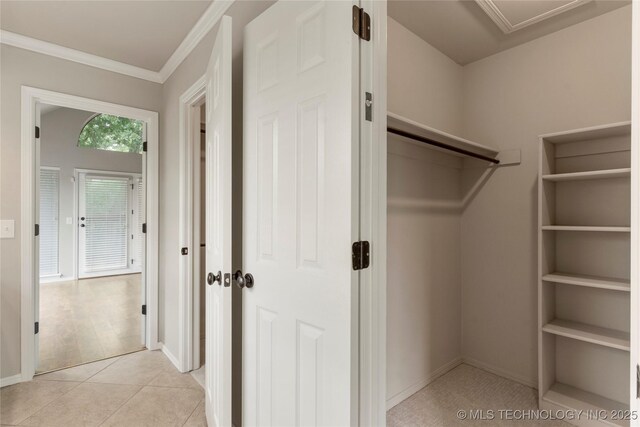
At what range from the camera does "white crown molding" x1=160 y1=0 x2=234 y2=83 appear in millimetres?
1960

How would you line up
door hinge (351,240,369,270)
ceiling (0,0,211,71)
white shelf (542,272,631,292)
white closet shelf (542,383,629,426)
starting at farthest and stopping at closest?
ceiling (0,0,211,71), white closet shelf (542,383,629,426), white shelf (542,272,631,292), door hinge (351,240,369,270)

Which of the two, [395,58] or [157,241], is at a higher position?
[395,58]

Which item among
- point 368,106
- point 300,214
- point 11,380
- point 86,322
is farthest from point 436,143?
point 86,322

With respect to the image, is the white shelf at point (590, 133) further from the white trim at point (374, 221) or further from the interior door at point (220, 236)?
the interior door at point (220, 236)

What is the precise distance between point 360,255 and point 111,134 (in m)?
6.77

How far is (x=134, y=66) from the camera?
2814 mm

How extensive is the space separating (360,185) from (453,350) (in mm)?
2197

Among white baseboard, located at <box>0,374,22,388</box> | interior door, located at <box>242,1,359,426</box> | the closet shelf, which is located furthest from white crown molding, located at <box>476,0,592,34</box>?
white baseboard, located at <box>0,374,22,388</box>

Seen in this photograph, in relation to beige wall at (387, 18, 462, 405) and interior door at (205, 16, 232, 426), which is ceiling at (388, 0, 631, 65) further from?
interior door at (205, 16, 232, 426)

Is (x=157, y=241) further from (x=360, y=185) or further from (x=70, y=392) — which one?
(x=360, y=185)

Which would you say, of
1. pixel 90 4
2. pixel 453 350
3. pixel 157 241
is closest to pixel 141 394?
pixel 157 241

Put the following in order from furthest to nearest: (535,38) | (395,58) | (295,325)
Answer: (535,38) → (395,58) → (295,325)

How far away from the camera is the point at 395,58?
2137 mm

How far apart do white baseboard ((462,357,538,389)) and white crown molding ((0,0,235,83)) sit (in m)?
3.14
